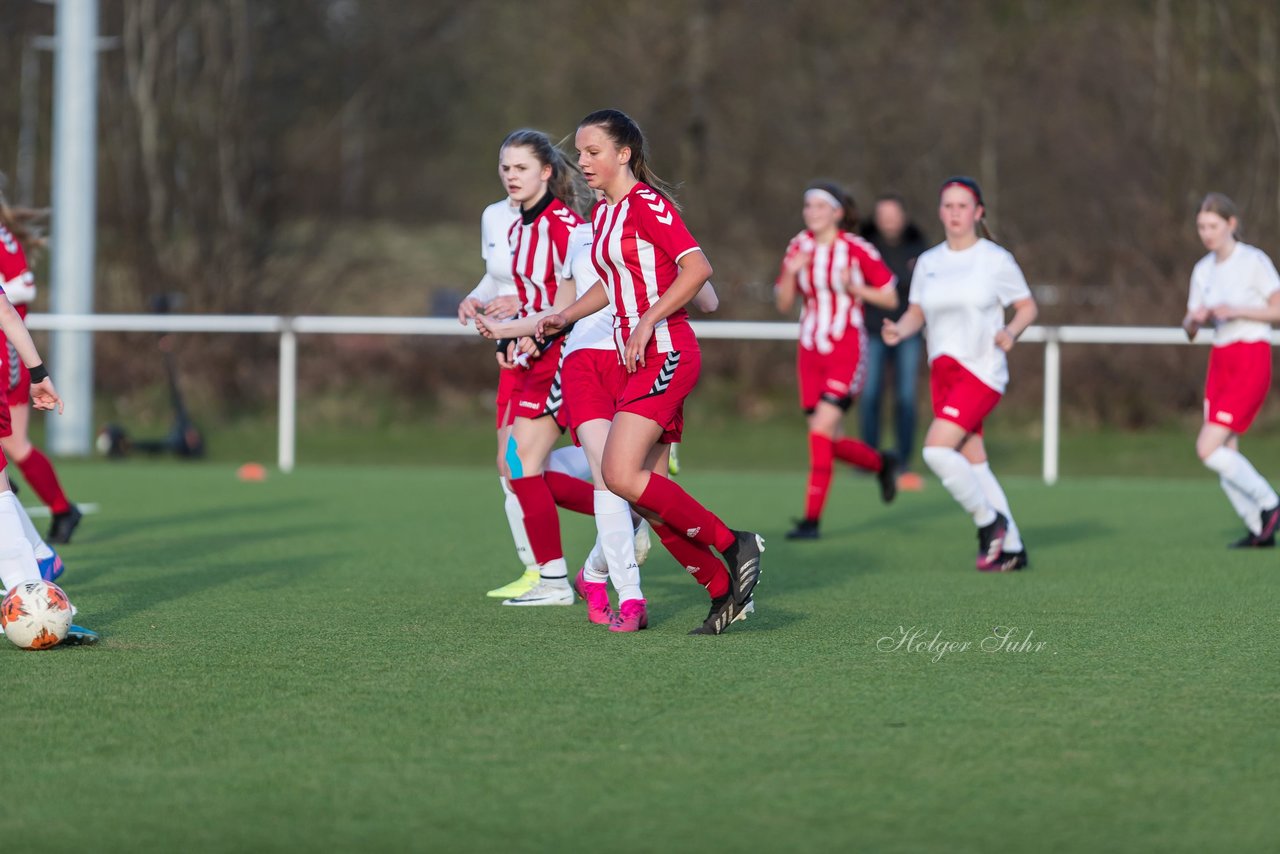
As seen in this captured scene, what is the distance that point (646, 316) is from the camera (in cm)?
557

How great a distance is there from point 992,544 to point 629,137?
3270mm

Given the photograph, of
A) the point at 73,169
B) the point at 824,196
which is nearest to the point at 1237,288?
the point at 824,196

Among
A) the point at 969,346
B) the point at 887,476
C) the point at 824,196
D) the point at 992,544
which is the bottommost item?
the point at 992,544

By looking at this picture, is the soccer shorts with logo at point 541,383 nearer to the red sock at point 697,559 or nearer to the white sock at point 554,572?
the white sock at point 554,572

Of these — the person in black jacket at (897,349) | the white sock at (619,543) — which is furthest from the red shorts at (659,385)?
the person in black jacket at (897,349)

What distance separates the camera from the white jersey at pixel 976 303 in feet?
26.6

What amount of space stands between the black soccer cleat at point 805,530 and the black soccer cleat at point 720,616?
3.71 metres

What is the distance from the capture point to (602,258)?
575 cm

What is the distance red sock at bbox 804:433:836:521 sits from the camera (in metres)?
9.62

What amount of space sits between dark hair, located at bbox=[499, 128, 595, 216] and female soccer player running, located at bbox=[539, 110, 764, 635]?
823mm

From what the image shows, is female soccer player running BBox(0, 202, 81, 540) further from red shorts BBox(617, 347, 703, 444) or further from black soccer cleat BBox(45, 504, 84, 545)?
red shorts BBox(617, 347, 703, 444)

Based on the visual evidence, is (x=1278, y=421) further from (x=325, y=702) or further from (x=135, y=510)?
(x=325, y=702)

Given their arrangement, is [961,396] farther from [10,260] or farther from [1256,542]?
[10,260]

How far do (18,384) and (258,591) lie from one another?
6.29 feet
